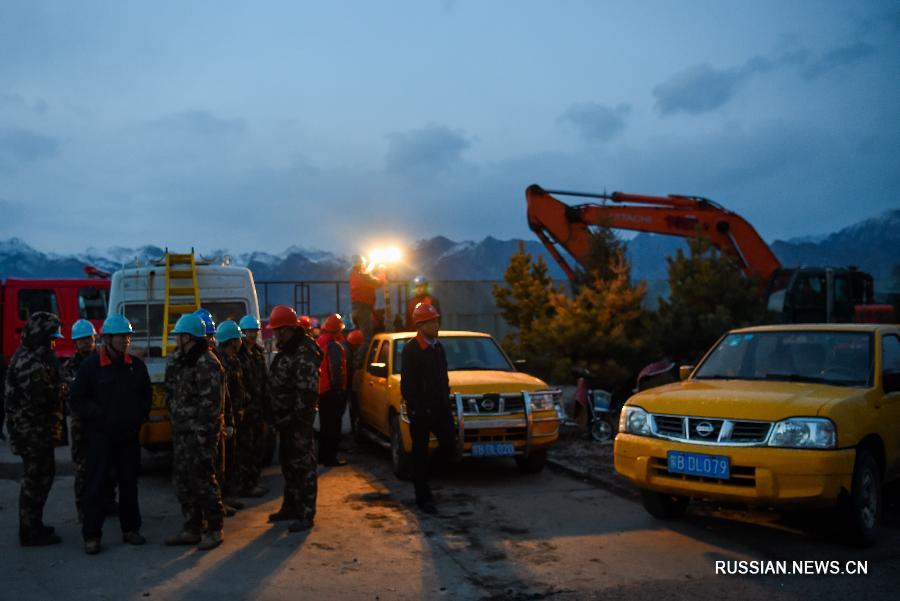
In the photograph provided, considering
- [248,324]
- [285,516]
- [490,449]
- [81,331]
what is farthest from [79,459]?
[490,449]

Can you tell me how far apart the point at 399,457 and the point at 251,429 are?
67.6 inches

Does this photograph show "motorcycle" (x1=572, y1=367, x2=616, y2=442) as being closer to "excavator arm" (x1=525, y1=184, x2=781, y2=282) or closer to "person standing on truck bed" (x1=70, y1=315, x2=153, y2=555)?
"person standing on truck bed" (x1=70, y1=315, x2=153, y2=555)

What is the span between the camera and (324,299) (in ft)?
78.6

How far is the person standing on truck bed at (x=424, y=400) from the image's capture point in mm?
7578

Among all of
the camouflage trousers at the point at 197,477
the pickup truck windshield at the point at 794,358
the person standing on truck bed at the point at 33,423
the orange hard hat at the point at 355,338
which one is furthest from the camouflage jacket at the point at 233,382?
Answer: the orange hard hat at the point at 355,338

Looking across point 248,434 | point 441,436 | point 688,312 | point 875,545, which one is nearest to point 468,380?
point 441,436

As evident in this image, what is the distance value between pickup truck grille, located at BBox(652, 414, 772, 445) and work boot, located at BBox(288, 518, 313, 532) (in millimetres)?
3017

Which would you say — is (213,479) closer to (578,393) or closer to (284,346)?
(284,346)

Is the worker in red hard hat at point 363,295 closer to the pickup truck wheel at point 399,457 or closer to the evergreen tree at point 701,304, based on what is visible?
the pickup truck wheel at point 399,457

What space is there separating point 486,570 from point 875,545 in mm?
3022

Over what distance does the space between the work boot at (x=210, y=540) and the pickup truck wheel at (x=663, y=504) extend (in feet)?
11.5

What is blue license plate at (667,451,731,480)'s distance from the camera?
19.5ft

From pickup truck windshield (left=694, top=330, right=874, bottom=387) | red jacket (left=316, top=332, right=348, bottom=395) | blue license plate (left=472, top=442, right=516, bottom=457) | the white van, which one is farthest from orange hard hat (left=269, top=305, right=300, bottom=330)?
pickup truck windshield (left=694, top=330, right=874, bottom=387)

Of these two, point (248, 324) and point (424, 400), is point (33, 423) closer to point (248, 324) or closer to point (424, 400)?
point (248, 324)
